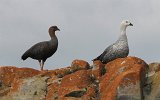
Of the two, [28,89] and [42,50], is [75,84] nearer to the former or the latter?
[28,89]

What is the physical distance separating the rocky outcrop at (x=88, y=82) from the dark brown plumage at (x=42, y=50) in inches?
182

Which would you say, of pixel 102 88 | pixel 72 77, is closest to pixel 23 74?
pixel 72 77

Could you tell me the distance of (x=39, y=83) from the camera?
20.8m

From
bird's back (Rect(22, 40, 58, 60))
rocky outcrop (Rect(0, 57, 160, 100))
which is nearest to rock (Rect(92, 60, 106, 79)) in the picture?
rocky outcrop (Rect(0, 57, 160, 100))

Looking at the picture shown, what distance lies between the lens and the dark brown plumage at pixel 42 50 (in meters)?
26.9

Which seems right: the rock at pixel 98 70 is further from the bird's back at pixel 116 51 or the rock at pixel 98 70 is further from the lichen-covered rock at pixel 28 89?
the bird's back at pixel 116 51

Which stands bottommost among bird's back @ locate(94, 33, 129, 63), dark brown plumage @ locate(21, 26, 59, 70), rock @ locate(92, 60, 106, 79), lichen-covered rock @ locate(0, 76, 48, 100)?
lichen-covered rock @ locate(0, 76, 48, 100)

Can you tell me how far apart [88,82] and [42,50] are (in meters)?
7.38

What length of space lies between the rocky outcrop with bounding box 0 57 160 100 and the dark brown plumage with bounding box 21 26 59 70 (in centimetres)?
463

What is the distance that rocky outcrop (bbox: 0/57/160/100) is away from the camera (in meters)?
18.5

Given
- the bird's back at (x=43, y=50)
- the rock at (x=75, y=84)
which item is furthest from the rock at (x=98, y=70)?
the bird's back at (x=43, y=50)

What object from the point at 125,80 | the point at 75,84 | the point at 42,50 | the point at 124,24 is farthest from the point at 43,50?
the point at 125,80

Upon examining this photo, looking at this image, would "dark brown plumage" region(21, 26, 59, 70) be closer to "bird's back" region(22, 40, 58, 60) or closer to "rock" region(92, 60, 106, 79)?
"bird's back" region(22, 40, 58, 60)

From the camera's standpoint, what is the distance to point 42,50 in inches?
1056
